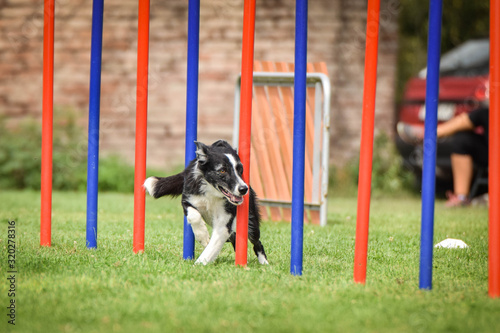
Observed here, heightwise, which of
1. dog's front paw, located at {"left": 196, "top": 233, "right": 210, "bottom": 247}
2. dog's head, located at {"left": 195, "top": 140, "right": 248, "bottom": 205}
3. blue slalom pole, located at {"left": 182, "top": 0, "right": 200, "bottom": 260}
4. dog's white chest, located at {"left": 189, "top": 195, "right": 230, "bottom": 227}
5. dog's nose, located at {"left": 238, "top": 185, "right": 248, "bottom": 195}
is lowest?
dog's front paw, located at {"left": 196, "top": 233, "right": 210, "bottom": 247}

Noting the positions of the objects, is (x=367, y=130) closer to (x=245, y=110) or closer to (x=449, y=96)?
(x=245, y=110)

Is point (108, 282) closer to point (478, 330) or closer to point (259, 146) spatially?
point (478, 330)

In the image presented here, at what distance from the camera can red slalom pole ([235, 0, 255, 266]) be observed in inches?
150

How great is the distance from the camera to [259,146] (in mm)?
6910

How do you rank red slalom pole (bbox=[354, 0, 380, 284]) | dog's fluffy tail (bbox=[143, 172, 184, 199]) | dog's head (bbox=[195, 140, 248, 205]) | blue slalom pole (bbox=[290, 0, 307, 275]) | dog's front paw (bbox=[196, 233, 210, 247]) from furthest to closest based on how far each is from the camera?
dog's fluffy tail (bbox=[143, 172, 184, 199]) → dog's front paw (bbox=[196, 233, 210, 247]) → dog's head (bbox=[195, 140, 248, 205]) → blue slalom pole (bbox=[290, 0, 307, 275]) → red slalom pole (bbox=[354, 0, 380, 284])

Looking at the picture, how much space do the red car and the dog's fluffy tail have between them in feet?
17.1

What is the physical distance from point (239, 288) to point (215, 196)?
91 centimetres

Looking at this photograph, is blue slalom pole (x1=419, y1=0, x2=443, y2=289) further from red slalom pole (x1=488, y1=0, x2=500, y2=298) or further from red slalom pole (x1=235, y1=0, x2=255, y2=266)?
red slalom pole (x1=235, y1=0, x2=255, y2=266)

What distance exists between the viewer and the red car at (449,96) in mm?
8570

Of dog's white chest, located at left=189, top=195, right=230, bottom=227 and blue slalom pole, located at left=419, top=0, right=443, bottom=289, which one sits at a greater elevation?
blue slalom pole, located at left=419, top=0, right=443, bottom=289

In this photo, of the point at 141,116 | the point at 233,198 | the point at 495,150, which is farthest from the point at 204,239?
the point at 495,150

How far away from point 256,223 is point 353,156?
5.89 metres

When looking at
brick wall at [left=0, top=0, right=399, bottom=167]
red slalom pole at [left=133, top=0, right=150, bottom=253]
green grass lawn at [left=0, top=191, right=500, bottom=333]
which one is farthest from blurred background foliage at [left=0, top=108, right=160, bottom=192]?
red slalom pole at [left=133, top=0, right=150, bottom=253]

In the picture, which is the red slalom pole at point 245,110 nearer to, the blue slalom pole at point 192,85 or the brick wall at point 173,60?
the blue slalom pole at point 192,85
